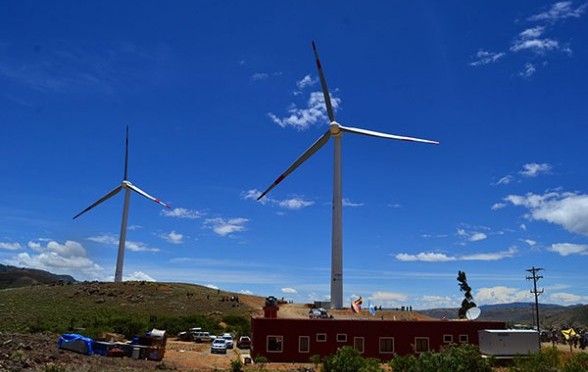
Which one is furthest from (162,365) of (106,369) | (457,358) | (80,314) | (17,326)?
(80,314)

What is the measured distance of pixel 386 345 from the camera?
44344 mm

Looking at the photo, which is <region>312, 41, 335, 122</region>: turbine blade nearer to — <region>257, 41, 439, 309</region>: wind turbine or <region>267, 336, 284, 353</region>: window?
<region>257, 41, 439, 309</region>: wind turbine

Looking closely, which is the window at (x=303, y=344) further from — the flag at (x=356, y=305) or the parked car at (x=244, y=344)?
the parked car at (x=244, y=344)

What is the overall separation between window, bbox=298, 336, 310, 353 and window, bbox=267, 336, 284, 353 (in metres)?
1.45

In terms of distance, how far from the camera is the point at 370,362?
33500 mm

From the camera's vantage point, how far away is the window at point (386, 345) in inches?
1743

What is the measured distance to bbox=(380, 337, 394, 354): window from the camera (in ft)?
145

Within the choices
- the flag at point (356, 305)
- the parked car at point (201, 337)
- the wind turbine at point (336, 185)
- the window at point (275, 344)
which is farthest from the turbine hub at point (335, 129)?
the parked car at point (201, 337)

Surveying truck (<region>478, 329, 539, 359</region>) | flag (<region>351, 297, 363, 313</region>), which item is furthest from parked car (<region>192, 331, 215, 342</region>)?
truck (<region>478, 329, 539, 359</region>)

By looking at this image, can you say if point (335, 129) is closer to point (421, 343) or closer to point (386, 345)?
point (386, 345)

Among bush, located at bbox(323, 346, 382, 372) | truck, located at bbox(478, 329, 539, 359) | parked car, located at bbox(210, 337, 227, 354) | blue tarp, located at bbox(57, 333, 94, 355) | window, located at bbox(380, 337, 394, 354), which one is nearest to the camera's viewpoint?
bush, located at bbox(323, 346, 382, 372)

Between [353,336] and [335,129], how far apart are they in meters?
25.0

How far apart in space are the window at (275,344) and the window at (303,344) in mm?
1455

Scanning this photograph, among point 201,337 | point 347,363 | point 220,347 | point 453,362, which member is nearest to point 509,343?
point 347,363
